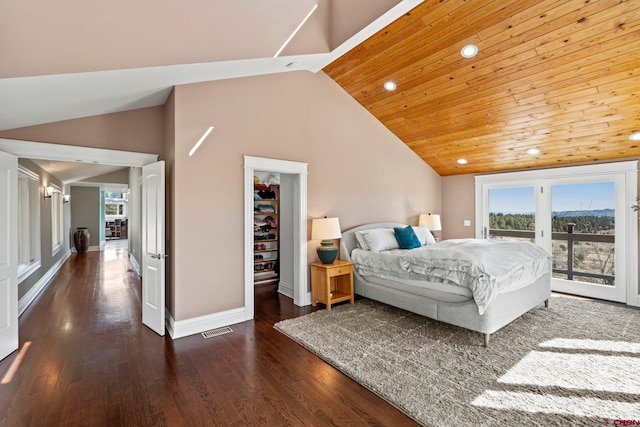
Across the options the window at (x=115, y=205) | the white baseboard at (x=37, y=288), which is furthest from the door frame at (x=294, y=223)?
the window at (x=115, y=205)

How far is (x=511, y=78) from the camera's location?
3555mm

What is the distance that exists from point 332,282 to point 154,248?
2407 mm

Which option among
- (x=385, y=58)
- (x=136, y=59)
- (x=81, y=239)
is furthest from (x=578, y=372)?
(x=81, y=239)

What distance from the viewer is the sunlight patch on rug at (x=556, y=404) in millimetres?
2018

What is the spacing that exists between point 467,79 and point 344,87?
6.08ft

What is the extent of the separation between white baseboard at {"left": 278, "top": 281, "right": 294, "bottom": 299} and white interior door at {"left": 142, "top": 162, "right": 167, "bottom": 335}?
1.96 m

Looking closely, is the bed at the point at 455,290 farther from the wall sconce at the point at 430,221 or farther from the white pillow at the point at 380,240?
the wall sconce at the point at 430,221

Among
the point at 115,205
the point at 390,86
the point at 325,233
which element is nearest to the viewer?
the point at 325,233

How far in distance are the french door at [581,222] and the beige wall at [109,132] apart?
5.79 meters

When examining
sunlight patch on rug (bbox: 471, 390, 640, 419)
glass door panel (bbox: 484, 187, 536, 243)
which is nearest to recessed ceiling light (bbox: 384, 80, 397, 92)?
glass door panel (bbox: 484, 187, 536, 243)

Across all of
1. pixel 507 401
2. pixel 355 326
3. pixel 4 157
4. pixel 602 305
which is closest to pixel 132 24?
pixel 4 157

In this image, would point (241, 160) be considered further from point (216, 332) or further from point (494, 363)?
point (494, 363)

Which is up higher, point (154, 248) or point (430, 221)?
point (430, 221)

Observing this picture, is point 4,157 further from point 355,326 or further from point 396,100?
point 396,100
